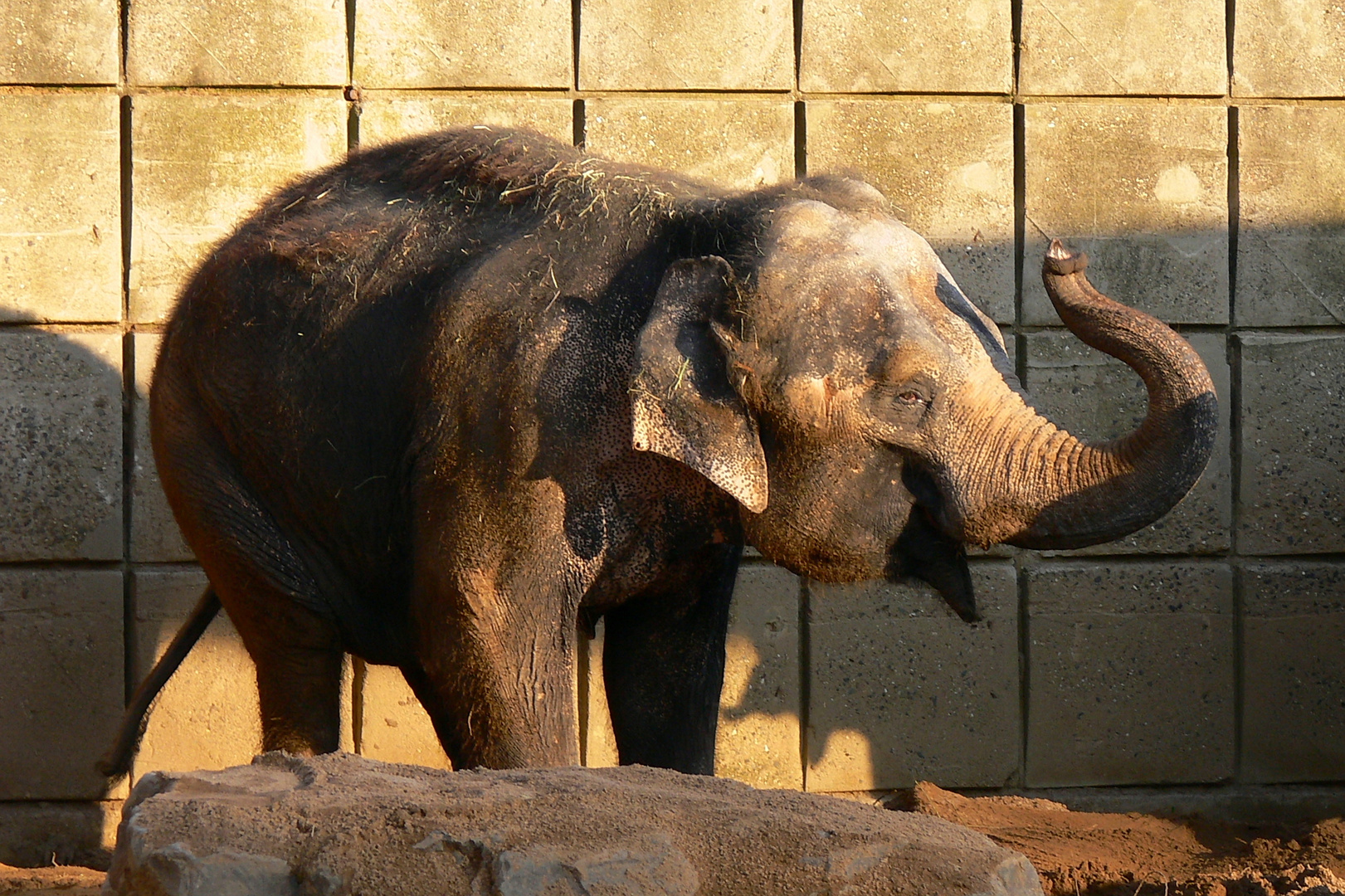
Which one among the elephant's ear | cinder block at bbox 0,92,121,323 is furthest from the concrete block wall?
the elephant's ear

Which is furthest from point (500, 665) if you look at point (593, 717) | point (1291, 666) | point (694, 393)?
point (1291, 666)

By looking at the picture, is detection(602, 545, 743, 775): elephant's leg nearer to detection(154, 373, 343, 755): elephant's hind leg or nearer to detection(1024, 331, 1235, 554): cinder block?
detection(154, 373, 343, 755): elephant's hind leg

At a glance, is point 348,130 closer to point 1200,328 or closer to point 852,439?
point 852,439

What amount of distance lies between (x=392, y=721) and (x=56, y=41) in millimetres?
2592

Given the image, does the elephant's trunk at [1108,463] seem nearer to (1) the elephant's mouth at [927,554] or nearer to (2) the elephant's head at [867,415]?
(2) the elephant's head at [867,415]

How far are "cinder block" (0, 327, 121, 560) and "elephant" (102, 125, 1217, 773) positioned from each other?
64.4 inches

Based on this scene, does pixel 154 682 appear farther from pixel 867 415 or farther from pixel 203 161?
pixel 867 415

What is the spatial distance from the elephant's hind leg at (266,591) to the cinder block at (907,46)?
2536 millimetres

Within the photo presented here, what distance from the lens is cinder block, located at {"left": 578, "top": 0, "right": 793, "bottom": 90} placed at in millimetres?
5438

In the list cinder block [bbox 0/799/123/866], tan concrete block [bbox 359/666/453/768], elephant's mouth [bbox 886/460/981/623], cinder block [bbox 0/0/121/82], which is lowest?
cinder block [bbox 0/799/123/866]

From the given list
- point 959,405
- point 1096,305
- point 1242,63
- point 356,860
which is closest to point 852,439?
point 959,405

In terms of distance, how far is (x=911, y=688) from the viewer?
→ 550 centimetres

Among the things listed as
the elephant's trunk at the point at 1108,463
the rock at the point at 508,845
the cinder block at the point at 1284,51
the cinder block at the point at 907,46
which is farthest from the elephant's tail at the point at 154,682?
the cinder block at the point at 1284,51

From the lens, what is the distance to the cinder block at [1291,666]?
5.62 m
